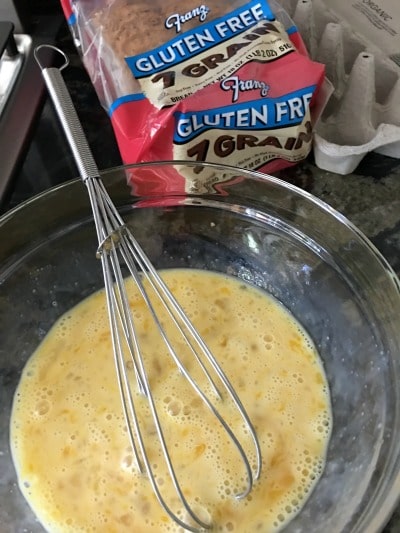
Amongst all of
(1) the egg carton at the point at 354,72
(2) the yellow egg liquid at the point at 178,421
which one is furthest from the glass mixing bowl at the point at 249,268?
(1) the egg carton at the point at 354,72

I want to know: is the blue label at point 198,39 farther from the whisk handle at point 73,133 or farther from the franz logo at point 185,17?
the whisk handle at point 73,133

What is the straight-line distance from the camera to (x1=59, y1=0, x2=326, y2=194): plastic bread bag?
77cm

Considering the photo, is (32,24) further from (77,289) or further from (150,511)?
(150,511)

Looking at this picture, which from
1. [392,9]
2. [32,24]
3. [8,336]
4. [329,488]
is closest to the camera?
[329,488]

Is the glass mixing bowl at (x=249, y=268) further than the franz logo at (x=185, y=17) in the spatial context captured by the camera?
No

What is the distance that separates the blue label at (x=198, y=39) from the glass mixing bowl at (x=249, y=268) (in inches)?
Answer: 4.9

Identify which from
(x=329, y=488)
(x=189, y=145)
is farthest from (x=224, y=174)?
(x=329, y=488)

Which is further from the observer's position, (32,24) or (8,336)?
(32,24)

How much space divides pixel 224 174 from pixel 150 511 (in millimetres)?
370

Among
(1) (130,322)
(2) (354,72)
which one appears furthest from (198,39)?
(1) (130,322)

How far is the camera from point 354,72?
827mm

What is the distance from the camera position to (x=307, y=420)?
2.27ft

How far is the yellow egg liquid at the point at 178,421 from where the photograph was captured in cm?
65

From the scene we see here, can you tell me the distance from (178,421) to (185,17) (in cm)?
47
